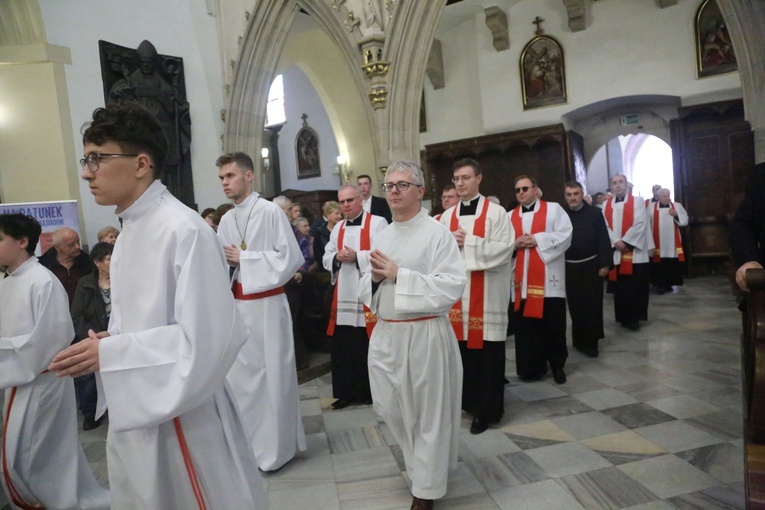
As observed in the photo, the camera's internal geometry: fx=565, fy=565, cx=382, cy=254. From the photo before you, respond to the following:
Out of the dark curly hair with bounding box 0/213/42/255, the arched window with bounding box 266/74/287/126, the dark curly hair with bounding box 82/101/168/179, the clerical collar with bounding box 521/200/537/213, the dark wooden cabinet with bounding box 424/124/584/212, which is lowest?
the clerical collar with bounding box 521/200/537/213

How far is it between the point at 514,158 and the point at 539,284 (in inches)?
307

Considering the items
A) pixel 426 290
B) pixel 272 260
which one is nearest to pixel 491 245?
pixel 426 290

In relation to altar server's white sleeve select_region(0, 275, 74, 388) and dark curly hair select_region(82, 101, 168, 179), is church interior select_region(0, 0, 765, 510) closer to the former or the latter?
altar server's white sleeve select_region(0, 275, 74, 388)

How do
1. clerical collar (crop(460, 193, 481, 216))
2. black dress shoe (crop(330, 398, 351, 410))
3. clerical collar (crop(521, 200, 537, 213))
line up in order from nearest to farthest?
clerical collar (crop(460, 193, 481, 216)), black dress shoe (crop(330, 398, 351, 410)), clerical collar (crop(521, 200, 537, 213))

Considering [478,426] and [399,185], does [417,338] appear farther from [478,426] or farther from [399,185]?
[478,426]

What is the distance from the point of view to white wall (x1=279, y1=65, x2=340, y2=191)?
17.0 meters

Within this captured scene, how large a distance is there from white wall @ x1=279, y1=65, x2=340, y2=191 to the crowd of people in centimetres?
1062

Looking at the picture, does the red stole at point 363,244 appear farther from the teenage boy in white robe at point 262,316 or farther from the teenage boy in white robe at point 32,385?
the teenage boy in white robe at point 32,385

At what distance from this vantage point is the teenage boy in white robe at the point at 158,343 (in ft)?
5.22

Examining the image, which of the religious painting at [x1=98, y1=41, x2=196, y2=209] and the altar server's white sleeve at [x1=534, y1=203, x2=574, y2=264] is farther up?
the religious painting at [x1=98, y1=41, x2=196, y2=209]

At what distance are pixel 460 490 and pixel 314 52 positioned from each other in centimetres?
1252

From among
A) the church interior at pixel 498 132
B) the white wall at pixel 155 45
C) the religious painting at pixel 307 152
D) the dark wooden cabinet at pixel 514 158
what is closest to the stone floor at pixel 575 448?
the church interior at pixel 498 132

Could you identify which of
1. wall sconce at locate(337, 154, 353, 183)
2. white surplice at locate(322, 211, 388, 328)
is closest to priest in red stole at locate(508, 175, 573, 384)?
white surplice at locate(322, 211, 388, 328)

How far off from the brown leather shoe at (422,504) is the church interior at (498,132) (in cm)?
19
